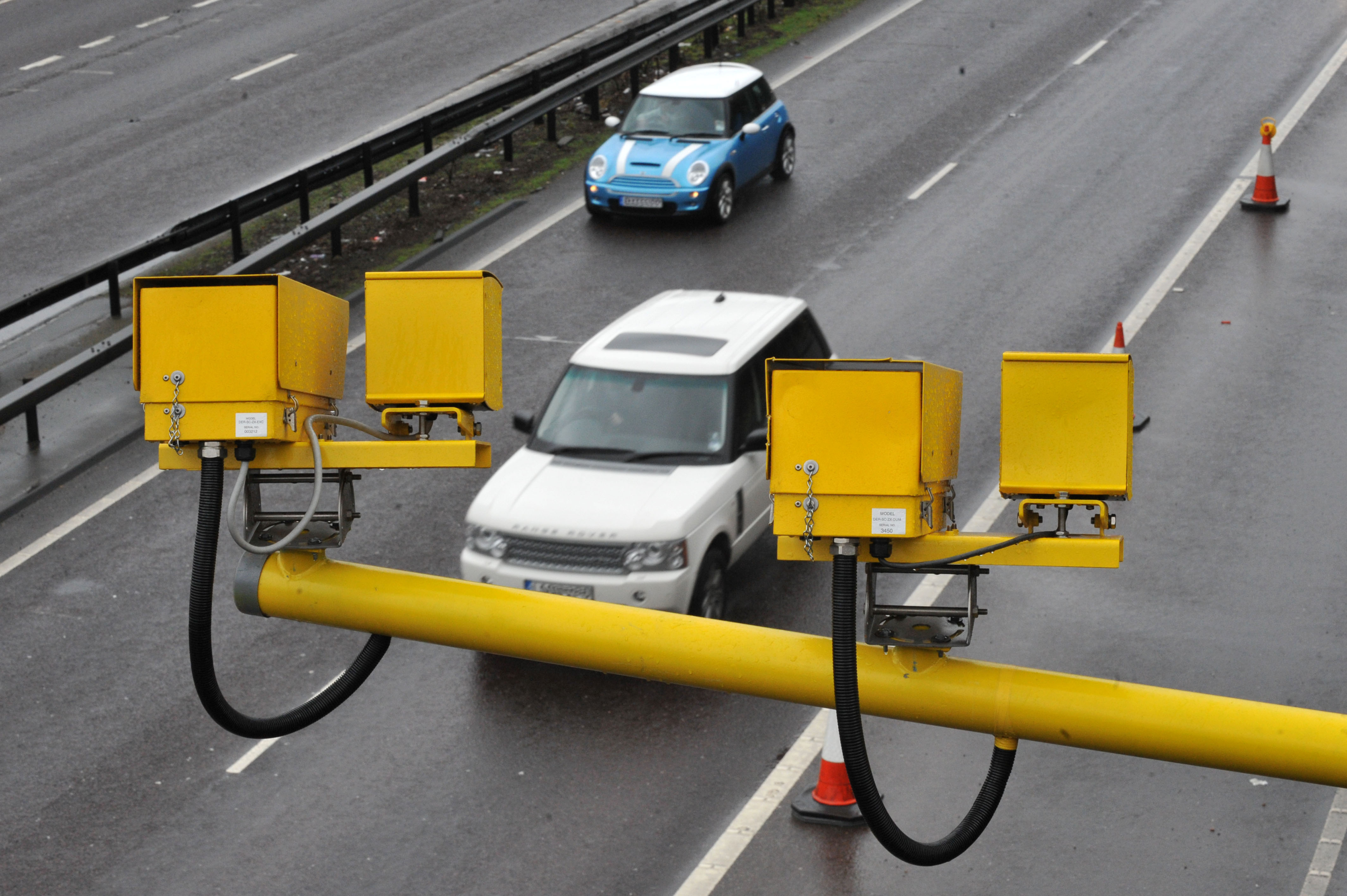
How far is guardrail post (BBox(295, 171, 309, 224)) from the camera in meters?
19.2

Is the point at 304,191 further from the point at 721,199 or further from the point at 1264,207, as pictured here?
the point at 1264,207

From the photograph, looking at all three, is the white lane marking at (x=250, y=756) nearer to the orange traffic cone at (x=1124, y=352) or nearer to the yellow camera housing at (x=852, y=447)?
the yellow camera housing at (x=852, y=447)

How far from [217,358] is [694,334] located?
8647 millimetres

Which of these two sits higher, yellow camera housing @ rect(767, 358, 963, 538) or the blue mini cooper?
yellow camera housing @ rect(767, 358, 963, 538)

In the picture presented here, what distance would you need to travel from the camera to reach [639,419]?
1202 centimetres

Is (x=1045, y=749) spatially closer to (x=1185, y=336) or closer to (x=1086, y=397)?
(x=1086, y=397)

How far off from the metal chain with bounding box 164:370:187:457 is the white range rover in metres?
6.23

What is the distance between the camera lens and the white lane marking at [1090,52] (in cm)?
2770

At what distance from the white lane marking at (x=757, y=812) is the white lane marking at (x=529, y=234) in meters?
9.25

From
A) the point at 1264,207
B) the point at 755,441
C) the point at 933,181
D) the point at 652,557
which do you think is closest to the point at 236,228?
the point at 755,441

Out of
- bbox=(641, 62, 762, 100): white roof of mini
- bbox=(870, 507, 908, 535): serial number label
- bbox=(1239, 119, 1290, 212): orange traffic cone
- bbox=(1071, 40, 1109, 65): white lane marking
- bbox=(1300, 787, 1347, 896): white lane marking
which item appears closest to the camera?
bbox=(870, 507, 908, 535): serial number label

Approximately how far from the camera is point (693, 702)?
35.0ft

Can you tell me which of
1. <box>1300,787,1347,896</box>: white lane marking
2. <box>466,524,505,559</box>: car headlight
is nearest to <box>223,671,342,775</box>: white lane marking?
<box>466,524,505,559</box>: car headlight

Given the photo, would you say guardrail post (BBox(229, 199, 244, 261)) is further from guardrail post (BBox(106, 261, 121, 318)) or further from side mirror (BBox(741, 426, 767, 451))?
side mirror (BBox(741, 426, 767, 451))
